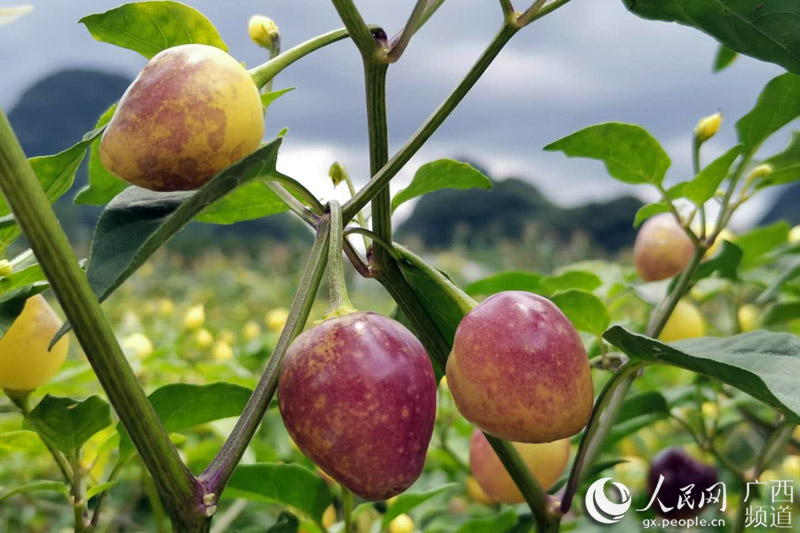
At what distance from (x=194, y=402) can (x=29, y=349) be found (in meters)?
0.15

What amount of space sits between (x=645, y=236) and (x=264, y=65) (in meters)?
0.78

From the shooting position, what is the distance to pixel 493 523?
82 cm

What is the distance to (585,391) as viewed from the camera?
505mm

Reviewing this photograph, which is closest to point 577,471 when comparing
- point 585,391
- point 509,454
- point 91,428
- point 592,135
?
point 509,454

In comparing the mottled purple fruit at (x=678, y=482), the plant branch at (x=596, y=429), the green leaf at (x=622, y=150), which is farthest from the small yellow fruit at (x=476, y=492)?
the green leaf at (x=622, y=150)

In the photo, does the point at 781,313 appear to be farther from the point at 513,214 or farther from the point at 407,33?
the point at 513,214

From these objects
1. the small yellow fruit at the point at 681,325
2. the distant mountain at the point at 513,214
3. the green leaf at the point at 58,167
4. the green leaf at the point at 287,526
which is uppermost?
the green leaf at the point at 58,167

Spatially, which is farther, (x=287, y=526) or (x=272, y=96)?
(x=287, y=526)

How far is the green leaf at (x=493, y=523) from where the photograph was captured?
32.1 inches

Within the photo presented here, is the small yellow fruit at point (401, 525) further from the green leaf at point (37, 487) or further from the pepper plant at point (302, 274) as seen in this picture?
the green leaf at point (37, 487)

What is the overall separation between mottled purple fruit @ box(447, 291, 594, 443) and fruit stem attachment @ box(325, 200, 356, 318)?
3.0 inches

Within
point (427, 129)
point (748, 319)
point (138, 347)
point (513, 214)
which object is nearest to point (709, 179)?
point (427, 129)

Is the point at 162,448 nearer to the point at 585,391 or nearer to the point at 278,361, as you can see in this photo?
the point at 278,361

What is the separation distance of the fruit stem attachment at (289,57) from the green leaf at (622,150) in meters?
0.25
